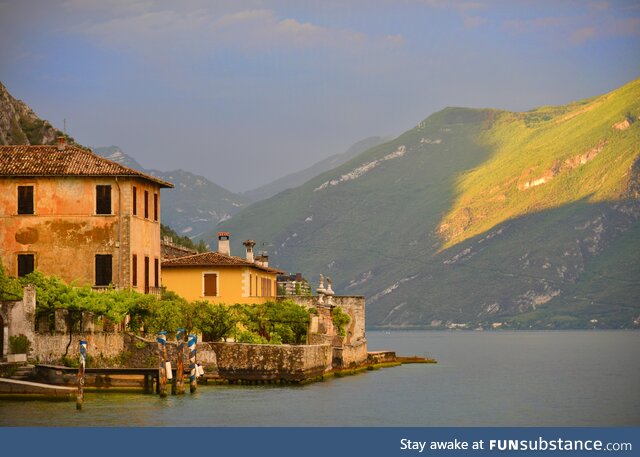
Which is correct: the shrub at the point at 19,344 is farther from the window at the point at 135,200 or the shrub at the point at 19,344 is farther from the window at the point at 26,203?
the window at the point at 135,200

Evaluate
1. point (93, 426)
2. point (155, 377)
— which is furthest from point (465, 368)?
point (93, 426)

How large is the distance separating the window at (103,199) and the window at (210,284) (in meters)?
11.4

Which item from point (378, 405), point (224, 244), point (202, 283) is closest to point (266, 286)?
point (224, 244)

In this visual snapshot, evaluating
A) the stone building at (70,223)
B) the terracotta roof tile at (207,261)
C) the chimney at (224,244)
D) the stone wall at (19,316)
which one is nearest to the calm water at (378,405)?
the stone wall at (19,316)

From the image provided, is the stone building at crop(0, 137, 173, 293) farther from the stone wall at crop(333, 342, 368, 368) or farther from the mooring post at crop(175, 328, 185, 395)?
the stone wall at crop(333, 342, 368, 368)

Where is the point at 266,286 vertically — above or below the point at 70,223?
below

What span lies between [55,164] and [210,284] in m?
13.6

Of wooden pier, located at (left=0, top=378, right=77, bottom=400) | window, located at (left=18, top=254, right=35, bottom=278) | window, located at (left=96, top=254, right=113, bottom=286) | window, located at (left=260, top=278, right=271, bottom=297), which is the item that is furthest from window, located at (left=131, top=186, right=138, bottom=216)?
window, located at (left=260, top=278, right=271, bottom=297)

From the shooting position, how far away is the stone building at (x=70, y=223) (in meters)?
71.7

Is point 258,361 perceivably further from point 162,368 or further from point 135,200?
point 135,200

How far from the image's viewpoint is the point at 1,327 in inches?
2542

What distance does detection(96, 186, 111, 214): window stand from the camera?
71.9 m

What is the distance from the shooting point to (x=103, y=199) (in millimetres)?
72062

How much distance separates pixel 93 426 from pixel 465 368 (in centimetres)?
6832
